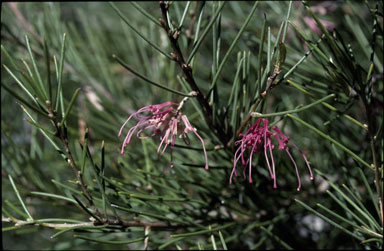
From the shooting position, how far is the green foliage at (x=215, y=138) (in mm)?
328

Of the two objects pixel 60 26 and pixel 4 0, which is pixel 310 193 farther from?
pixel 4 0

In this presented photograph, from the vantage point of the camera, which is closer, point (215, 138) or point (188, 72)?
point (188, 72)

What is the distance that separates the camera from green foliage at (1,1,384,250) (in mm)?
328

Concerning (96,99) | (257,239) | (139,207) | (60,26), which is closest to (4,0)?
(60,26)

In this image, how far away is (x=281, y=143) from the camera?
0.35 m

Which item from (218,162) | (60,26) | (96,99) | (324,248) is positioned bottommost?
(324,248)

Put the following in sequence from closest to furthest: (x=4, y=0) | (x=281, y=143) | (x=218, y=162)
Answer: (x=281, y=143), (x=218, y=162), (x=4, y=0)

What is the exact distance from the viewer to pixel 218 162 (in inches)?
18.1

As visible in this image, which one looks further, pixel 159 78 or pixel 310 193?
pixel 159 78

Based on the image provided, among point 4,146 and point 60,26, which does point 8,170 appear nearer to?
point 4,146

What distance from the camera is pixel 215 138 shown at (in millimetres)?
420

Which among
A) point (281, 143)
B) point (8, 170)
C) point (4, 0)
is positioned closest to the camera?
point (281, 143)

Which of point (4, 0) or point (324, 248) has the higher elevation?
point (4, 0)

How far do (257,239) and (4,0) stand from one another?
1.80 ft
